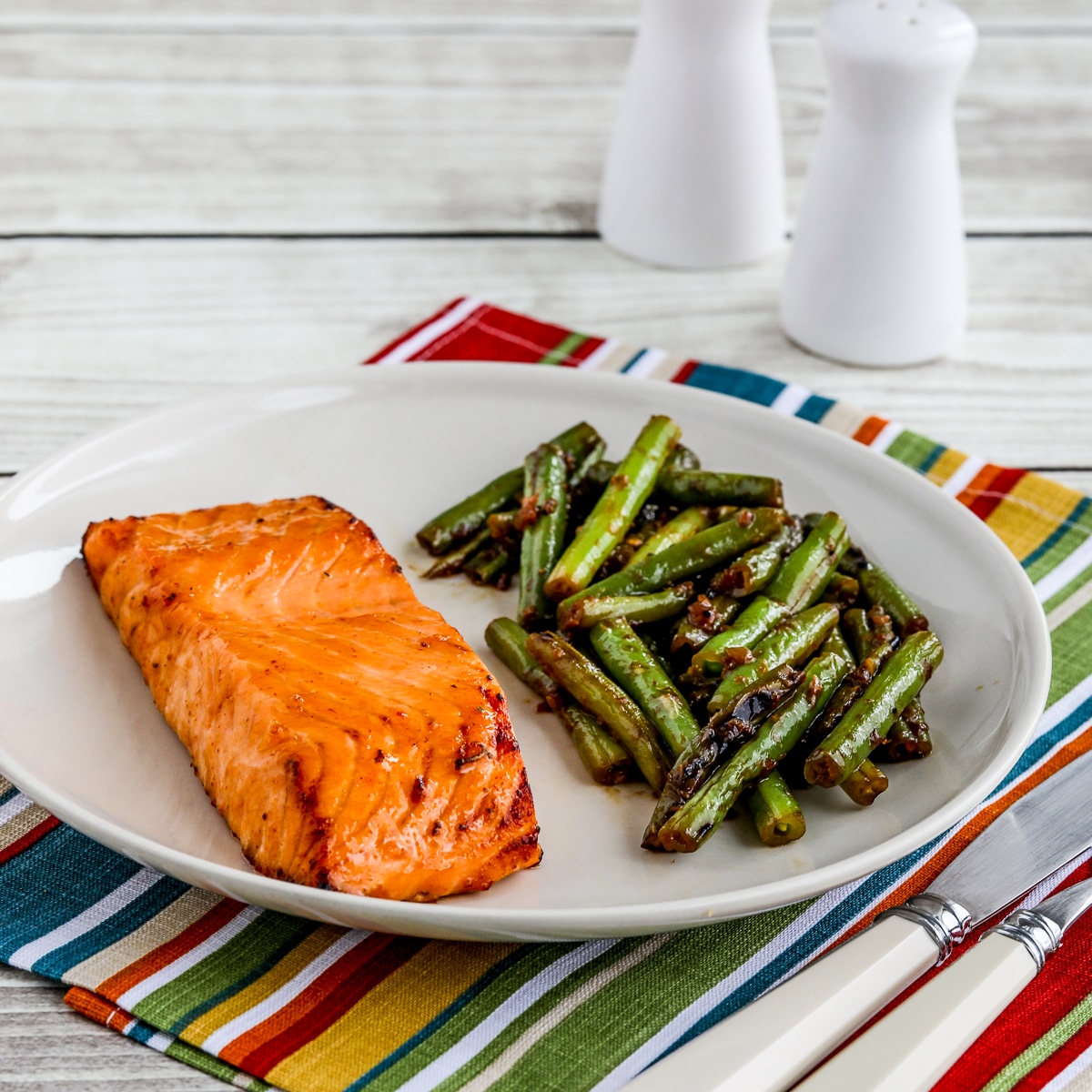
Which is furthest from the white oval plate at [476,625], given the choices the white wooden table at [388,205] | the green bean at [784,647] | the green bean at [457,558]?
the white wooden table at [388,205]

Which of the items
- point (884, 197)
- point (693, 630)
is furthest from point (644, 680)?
point (884, 197)

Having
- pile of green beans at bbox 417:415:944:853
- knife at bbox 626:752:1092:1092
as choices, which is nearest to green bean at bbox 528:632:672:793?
pile of green beans at bbox 417:415:944:853

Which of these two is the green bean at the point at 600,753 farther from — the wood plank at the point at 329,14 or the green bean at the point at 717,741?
the wood plank at the point at 329,14

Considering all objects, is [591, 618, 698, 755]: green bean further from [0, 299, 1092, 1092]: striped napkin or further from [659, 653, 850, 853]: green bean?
[0, 299, 1092, 1092]: striped napkin

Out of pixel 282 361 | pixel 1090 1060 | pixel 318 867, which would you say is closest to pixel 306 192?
pixel 282 361

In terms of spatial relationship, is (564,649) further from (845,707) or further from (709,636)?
(845,707)
